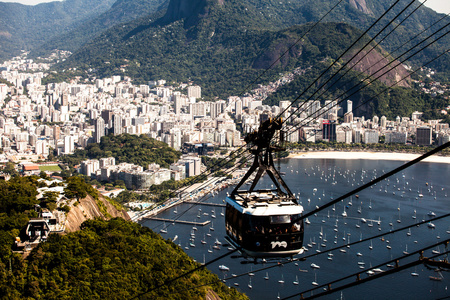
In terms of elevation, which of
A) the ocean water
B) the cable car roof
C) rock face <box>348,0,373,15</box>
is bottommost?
the ocean water

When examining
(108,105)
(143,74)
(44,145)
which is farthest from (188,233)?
(143,74)

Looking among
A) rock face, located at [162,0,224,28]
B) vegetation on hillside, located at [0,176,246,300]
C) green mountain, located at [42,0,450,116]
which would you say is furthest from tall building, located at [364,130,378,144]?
rock face, located at [162,0,224,28]

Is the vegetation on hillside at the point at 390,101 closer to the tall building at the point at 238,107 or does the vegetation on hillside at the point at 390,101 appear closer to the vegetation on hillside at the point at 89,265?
the tall building at the point at 238,107

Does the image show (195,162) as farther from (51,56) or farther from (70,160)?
(51,56)

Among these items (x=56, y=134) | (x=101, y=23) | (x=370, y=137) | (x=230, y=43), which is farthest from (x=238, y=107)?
(x=101, y=23)

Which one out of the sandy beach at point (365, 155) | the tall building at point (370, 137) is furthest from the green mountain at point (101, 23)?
the sandy beach at point (365, 155)

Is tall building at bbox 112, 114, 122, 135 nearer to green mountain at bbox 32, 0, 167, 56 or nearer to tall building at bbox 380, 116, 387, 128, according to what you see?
tall building at bbox 380, 116, 387, 128
